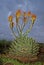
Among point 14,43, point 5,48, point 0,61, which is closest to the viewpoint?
point 0,61

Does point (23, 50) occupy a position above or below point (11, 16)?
below

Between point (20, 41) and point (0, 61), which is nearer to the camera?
point (0, 61)

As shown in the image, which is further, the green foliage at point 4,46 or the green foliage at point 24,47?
the green foliage at point 4,46

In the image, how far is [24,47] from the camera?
44.5 feet

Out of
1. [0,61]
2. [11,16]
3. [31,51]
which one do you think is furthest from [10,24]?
[0,61]

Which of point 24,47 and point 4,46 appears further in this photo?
point 4,46

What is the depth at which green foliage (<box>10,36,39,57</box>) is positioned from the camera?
44.4 ft

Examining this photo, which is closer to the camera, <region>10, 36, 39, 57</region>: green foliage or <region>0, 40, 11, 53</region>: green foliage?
<region>10, 36, 39, 57</region>: green foliage

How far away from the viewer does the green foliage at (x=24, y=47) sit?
Answer: 1354 centimetres

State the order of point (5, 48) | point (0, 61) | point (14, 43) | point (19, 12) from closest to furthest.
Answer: point (0, 61)
point (19, 12)
point (14, 43)
point (5, 48)

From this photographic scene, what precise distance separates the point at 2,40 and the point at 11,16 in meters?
2.76

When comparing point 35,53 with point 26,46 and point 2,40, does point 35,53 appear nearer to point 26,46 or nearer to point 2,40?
point 26,46

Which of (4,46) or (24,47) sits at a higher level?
(24,47)

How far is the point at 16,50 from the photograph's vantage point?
13.8m
